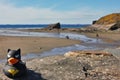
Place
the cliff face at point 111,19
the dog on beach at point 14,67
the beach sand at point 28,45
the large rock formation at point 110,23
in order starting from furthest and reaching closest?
the cliff face at point 111,19 < the large rock formation at point 110,23 < the beach sand at point 28,45 < the dog on beach at point 14,67

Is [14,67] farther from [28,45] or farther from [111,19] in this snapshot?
A: [111,19]

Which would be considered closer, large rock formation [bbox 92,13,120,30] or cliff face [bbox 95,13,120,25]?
large rock formation [bbox 92,13,120,30]

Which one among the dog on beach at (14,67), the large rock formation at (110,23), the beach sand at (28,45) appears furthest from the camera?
the large rock formation at (110,23)

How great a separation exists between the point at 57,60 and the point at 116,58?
9.59ft

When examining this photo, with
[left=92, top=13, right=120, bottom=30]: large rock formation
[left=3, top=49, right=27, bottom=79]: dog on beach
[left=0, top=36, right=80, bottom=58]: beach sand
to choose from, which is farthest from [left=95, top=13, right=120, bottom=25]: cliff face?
[left=3, top=49, right=27, bottom=79]: dog on beach

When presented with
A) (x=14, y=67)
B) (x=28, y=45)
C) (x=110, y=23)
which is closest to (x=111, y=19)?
(x=110, y=23)

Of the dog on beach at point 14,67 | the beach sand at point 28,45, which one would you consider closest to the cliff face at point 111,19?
the beach sand at point 28,45

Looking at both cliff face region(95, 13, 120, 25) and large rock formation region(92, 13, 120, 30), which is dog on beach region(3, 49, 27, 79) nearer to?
large rock formation region(92, 13, 120, 30)

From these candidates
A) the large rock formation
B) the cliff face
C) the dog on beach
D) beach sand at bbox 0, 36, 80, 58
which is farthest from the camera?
the cliff face

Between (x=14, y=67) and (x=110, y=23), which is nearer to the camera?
(x=14, y=67)

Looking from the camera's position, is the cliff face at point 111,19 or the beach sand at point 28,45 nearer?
the beach sand at point 28,45

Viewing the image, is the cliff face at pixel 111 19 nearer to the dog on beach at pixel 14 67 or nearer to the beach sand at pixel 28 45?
the beach sand at pixel 28 45

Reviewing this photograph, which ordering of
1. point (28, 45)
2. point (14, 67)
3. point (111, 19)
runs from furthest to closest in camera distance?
point (111, 19), point (28, 45), point (14, 67)

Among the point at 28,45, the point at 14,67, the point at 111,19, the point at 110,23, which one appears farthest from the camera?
the point at 111,19
